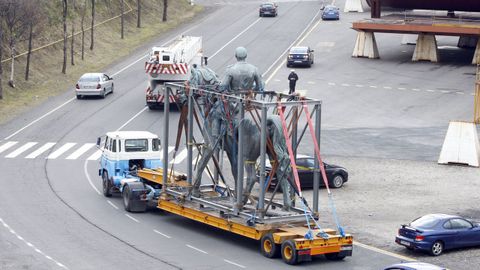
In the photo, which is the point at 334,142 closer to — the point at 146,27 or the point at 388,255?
the point at 388,255

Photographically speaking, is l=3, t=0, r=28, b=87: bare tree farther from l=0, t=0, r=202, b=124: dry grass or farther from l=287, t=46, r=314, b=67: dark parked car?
l=287, t=46, r=314, b=67: dark parked car

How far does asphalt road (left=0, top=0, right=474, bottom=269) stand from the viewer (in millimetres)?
33031

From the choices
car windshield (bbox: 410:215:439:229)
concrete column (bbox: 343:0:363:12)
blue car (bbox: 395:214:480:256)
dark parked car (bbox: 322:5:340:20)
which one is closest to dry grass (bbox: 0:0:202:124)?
dark parked car (bbox: 322:5:340:20)

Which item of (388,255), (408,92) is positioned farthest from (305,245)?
(408,92)

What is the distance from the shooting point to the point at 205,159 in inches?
1449

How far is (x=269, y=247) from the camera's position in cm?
3244

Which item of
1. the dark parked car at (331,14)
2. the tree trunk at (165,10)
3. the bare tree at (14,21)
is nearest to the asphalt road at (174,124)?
the dark parked car at (331,14)

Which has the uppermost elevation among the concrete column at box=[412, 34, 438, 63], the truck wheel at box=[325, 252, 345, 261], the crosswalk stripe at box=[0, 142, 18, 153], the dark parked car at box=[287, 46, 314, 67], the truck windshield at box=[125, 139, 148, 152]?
the concrete column at box=[412, 34, 438, 63]

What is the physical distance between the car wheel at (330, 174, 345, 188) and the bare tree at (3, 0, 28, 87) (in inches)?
1152

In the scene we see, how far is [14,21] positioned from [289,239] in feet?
135

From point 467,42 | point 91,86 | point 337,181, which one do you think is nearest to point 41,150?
point 91,86

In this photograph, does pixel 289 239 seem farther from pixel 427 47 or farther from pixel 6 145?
pixel 427 47

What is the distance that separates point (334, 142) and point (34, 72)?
25473 mm

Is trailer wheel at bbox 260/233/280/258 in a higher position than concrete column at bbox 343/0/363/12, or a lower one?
lower
